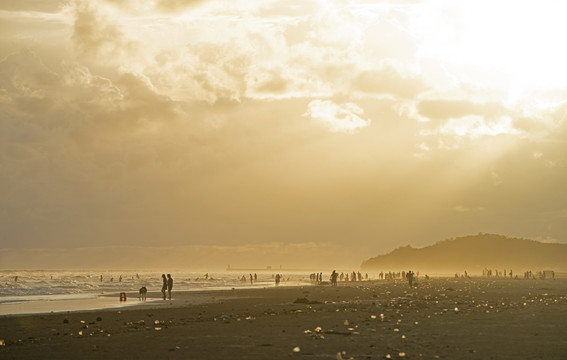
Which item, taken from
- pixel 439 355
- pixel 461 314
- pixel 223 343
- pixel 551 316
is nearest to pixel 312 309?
pixel 461 314

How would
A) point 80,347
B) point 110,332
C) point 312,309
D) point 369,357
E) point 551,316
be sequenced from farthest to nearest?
1. point 312,309
2. point 551,316
3. point 110,332
4. point 80,347
5. point 369,357

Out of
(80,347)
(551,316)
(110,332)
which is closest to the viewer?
(80,347)

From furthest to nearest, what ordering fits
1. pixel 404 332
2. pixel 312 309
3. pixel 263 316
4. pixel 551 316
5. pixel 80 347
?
→ pixel 312 309, pixel 263 316, pixel 551 316, pixel 404 332, pixel 80 347

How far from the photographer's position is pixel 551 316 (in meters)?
32.0

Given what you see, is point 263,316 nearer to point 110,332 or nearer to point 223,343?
point 110,332

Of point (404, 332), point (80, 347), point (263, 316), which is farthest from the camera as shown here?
point (263, 316)

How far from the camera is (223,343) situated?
21953 mm

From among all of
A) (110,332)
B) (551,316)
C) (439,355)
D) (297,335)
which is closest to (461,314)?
(551,316)

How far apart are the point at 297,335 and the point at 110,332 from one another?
346 inches

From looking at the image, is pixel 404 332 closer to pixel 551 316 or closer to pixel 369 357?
pixel 369 357

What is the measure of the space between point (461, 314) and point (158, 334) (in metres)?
17.0

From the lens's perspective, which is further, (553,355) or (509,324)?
(509,324)

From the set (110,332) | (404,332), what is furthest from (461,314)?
(110,332)

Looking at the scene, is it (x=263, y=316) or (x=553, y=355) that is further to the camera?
(x=263, y=316)
